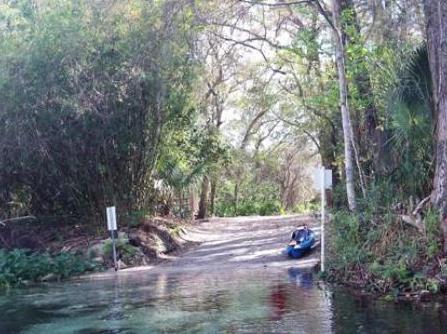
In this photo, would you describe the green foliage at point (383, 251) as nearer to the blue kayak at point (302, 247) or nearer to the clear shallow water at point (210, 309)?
the clear shallow water at point (210, 309)

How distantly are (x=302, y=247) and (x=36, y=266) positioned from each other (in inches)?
268

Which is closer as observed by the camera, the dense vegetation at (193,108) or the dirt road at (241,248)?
the dense vegetation at (193,108)

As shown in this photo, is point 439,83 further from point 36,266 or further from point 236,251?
point 36,266

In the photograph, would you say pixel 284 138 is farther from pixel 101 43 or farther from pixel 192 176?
pixel 101 43

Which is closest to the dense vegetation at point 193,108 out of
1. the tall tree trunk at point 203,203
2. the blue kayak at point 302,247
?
the blue kayak at point 302,247

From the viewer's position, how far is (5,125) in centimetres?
1905

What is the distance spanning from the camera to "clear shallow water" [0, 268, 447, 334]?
30.7ft

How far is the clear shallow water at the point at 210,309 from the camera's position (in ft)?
30.7

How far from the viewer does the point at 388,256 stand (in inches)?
494

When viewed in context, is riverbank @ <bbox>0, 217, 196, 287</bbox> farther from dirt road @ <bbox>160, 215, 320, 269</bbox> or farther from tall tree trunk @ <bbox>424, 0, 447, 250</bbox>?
tall tree trunk @ <bbox>424, 0, 447, 250</bbox>

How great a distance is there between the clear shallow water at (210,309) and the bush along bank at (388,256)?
2.15ft

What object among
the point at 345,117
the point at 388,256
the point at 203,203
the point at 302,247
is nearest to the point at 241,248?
the point at 302,247

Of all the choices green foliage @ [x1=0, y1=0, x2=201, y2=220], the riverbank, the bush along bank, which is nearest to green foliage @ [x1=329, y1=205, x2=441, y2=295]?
the bush along bank

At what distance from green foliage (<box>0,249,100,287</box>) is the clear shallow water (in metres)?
1.31
